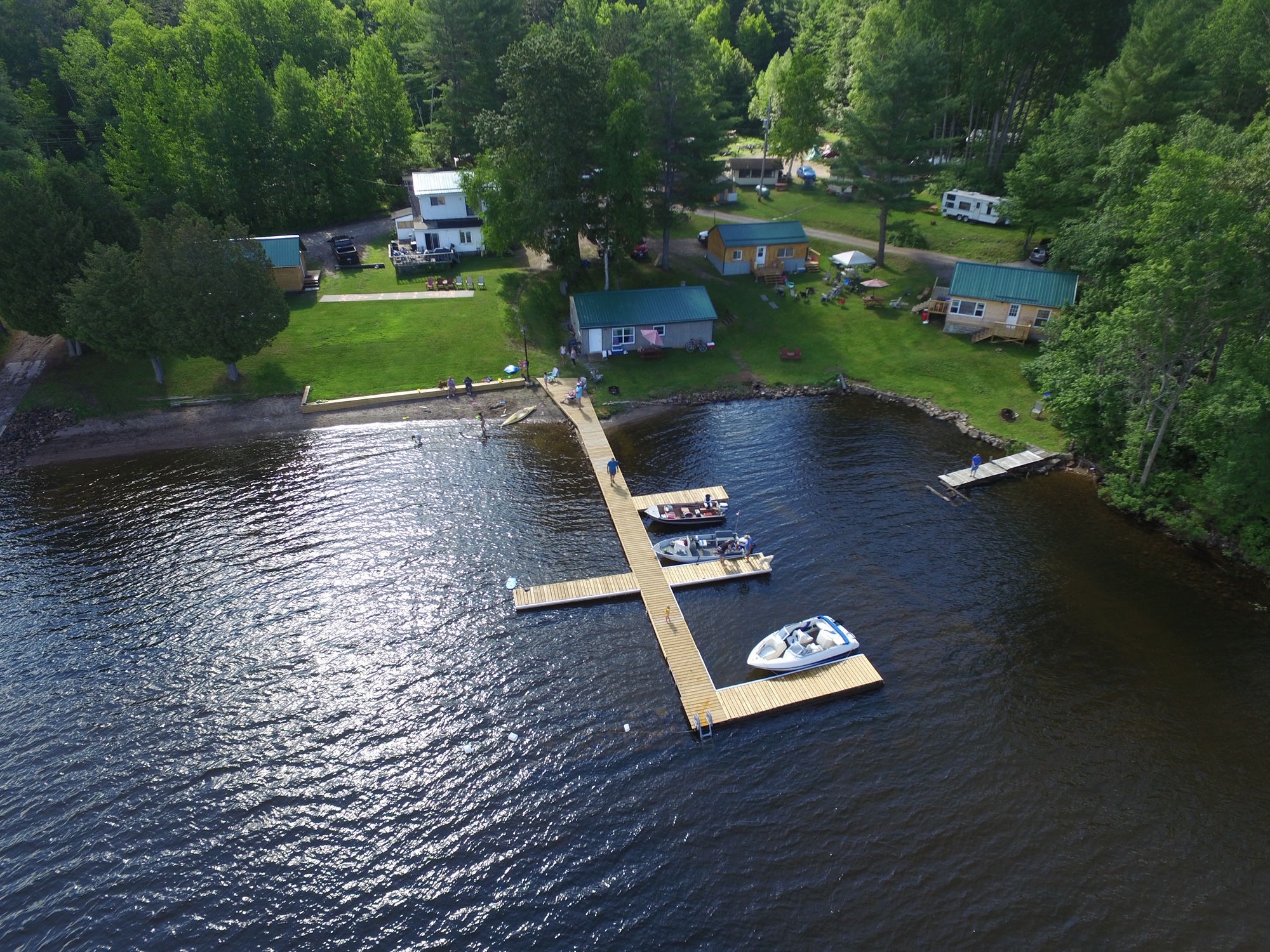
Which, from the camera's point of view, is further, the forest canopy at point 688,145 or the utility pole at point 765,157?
the utility pole at point 765,157

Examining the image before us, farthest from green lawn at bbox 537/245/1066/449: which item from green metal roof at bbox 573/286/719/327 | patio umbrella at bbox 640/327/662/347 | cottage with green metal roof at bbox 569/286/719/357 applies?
green metal roof at bbox 573/286/719/327

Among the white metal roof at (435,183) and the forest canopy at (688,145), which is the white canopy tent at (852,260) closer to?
the forest canopy at (688,145)

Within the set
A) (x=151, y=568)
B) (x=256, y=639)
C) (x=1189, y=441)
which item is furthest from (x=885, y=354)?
(x=151, y=568)

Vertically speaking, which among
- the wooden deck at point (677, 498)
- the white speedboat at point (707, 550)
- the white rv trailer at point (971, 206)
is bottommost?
the white speedboat at point (707, 550)

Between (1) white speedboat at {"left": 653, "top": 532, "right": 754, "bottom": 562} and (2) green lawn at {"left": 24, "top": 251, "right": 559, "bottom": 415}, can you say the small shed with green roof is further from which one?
(1) white speedboat at {"left": 653, "top": 532, "right": 754, "bottom": 562}

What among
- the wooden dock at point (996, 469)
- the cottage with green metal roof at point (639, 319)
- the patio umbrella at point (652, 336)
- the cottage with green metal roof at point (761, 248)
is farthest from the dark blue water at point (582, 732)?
the cottage with green metal roof at point (761, 248)

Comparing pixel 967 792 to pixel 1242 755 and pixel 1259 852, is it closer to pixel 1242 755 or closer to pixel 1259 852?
pixel 1259 852
